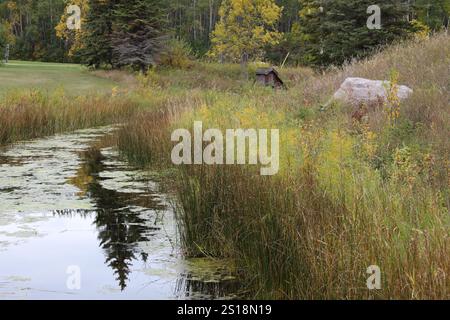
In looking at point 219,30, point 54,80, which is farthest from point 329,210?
point 219,30

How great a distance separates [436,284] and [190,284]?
2289 mm

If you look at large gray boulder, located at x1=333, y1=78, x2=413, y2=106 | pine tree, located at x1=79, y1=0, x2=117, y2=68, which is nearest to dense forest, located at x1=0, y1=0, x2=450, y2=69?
pine tree, located at x1=79, y1=0, x2=117, y2=68

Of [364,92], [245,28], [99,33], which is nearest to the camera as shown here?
[364,92]

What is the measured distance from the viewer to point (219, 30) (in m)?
37.1

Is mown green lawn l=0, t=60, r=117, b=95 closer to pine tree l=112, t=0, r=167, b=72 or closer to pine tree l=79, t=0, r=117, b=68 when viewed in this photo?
pine tree l=79, t=0, r=117, b=68

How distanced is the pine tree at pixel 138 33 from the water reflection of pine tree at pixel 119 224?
23.6 m

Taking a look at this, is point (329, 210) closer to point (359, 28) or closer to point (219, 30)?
point (359, 28)

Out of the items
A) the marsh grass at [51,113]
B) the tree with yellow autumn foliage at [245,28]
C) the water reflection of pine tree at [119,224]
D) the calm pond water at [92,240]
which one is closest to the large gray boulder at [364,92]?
the calm pond water at [92,240]

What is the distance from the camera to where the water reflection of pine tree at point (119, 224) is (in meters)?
5.68

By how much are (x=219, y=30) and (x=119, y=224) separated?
31.5 metres
